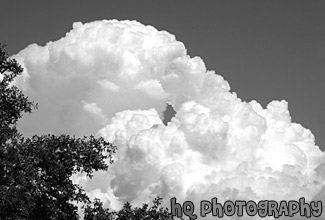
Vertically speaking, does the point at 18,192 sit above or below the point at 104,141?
below

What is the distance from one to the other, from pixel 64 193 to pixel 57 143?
2.90m

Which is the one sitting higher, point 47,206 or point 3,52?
point 3,52

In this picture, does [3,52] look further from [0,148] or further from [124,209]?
[124,209]

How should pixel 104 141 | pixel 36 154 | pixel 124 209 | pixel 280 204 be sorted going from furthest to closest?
pixel 280 204
pixel 124 209
pixel 104 141
pixel 36 154

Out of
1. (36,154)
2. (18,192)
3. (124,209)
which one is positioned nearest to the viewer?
(18,192)

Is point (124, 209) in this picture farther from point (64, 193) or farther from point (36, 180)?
point (36, 180)

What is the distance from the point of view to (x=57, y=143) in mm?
33281

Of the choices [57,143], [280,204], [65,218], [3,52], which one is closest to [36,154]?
[57,143]

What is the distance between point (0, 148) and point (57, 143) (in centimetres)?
389

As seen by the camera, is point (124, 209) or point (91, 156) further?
point (124, 209)

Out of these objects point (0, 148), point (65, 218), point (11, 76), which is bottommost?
point (65, 218)

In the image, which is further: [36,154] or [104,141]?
[104,141]

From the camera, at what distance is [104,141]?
114 feet

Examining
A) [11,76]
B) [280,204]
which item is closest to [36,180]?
[11,76]
